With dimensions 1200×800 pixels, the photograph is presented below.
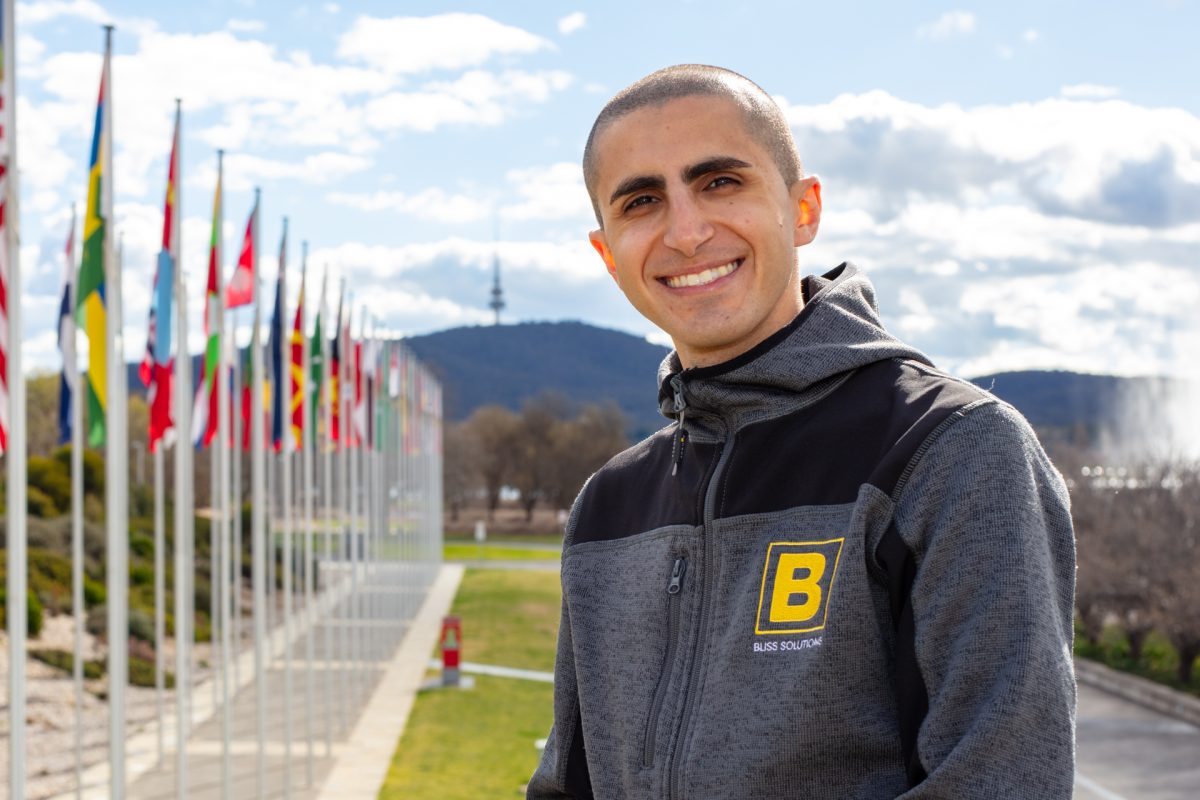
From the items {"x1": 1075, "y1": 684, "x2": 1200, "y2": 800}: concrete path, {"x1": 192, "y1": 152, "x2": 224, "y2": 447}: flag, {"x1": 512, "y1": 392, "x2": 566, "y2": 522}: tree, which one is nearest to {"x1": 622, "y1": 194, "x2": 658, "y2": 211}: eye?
{"x1": 192, "y1": 152, "x2": 224, "y2": 447}: flag

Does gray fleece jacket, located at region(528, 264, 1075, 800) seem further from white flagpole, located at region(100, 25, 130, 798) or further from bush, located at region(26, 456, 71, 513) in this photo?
bush, located at region(26, 456, 71, 513)

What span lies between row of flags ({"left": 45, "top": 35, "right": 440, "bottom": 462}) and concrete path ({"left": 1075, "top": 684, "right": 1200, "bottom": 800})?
10.9 m

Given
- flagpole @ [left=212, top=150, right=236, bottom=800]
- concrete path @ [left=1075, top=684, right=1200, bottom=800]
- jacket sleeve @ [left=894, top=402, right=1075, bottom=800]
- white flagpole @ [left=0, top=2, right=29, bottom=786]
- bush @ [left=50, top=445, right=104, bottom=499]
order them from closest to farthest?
jacket sleeve @ [left=894, top=402, right=1075, bottom=800], white flagpole @ [left=0, top=2, right=29, bottom=786], flagpole @ [left=212, top=150, right=236, bottom=800], concrete path @ [left=1075, top=684, right=1200, bottom=800], bush @ [left=50, top=445, right=104, bottom=499]

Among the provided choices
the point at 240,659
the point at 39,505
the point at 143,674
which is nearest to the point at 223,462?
the point at 143,674

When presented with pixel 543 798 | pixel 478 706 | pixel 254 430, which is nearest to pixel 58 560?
pixel 478 706

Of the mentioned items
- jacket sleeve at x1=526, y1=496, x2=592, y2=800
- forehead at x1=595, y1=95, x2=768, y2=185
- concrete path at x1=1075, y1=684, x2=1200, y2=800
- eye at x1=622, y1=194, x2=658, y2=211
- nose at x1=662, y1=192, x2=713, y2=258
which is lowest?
concrete path at x1=1075, y1=684, x2=1200, y2=800

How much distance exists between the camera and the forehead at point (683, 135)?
1958 millimetres

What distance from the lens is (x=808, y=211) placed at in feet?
6.89

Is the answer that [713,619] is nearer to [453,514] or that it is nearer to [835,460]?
[835,460]

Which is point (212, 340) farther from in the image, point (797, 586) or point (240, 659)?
point (240, 659)

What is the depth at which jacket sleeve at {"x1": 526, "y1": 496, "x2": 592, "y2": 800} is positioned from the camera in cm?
227

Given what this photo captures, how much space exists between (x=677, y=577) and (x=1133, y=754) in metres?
21.1

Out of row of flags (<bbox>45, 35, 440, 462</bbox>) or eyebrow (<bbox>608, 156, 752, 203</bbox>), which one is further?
row of flags (<bbox>45, 35, 440, 462</bbox>)

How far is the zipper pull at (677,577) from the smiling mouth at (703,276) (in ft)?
1.34
